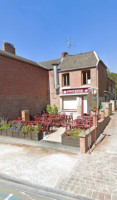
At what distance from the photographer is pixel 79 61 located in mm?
15562

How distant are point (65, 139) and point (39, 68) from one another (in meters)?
12.0

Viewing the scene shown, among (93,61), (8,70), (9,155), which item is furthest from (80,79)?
(9,155)

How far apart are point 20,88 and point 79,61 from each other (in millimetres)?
8440

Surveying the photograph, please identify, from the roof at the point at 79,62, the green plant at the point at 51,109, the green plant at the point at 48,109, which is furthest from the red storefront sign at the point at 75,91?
the green plant at the point at 48,109

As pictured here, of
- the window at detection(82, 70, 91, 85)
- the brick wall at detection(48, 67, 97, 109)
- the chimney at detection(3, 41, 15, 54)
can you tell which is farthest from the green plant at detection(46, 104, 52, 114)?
the chimney at detection(3, 41, 15, 54)

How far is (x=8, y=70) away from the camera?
38.2 feet

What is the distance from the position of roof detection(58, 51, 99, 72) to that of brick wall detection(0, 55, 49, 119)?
3.19m

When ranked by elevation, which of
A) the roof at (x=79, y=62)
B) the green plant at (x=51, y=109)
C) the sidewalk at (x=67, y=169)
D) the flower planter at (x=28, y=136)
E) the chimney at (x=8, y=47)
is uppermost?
the chimney at (x=8, y=47)

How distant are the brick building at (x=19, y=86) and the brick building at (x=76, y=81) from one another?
1.77m

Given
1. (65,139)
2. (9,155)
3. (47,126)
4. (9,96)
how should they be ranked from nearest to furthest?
(9,155) → (65,139) → (47,126) → (9,96)

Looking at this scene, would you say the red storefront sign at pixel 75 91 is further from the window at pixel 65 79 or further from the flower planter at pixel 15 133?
the flower planter at pixel 15 133

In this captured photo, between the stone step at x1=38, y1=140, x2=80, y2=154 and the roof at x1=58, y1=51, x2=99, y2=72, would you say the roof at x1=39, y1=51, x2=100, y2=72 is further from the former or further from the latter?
the stone step at x1=38, y1=140, x2=80, y2=154

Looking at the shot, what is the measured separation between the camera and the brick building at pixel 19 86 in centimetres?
1117

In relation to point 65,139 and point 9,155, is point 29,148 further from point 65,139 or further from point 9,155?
point 65,139
